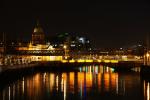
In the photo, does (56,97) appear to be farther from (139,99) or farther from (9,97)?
(139,99)

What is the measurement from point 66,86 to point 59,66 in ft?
149

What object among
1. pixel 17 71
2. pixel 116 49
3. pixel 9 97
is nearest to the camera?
pixel 9 97

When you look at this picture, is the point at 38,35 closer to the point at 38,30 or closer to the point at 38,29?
the point at 38,30

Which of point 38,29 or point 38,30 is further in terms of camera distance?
point 38,29

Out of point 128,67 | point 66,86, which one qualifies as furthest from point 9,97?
point 128,67

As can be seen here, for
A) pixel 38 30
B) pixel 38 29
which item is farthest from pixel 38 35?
pixel 38 29

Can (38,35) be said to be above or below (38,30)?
below

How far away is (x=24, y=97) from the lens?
45.9 m

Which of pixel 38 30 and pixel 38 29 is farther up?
pixel 38 29

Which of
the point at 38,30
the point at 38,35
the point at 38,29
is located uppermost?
the point at 38,29

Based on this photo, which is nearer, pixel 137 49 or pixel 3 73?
pixel 3 73

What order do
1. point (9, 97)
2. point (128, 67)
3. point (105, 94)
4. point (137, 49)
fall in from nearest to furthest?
point (9, 97)
point (105, 94)
point (128, 67)
point (137, 49)

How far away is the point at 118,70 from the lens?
103 metres

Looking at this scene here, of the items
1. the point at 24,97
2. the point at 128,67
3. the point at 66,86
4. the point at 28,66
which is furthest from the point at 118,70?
the point at 24,97
